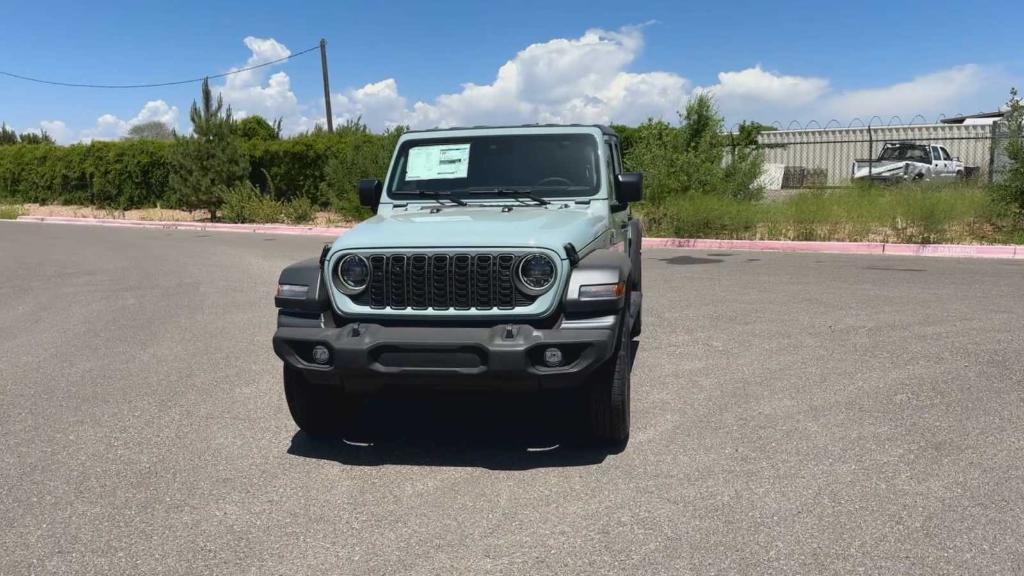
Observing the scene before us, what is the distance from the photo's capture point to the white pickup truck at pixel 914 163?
25.5m

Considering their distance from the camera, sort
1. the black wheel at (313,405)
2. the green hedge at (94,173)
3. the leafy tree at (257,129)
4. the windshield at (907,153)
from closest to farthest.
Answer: the black wheel at (313,405), the windshield at (907,153), the green hedge at (94,173), the leafy tree at (257,129)

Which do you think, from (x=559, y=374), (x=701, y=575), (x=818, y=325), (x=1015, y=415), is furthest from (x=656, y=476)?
(x=818, y=325)

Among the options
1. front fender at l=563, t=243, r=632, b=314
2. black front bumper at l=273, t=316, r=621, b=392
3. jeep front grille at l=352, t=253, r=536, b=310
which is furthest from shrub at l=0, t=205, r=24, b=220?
front fender at l=563, t=243, r=632, b=314

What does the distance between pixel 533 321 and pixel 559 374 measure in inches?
12.0

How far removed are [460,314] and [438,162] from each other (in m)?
1.80

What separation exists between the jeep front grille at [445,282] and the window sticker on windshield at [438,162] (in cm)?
148

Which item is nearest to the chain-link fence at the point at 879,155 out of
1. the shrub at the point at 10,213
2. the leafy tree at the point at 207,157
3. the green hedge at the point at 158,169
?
the green hedge at the point at 158,169

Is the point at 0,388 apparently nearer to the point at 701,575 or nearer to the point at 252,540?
the point at 252,540

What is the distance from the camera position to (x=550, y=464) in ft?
14.4

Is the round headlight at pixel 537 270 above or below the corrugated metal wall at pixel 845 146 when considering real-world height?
below

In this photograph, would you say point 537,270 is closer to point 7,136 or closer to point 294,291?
point 294,291

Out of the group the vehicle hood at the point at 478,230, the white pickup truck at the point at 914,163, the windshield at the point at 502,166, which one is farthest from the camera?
the white pickup truck at the point at 914,163

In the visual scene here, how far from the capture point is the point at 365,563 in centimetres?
329

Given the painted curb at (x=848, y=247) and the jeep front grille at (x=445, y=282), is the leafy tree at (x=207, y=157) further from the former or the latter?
the jeep front grille at (x=445, y=282)
